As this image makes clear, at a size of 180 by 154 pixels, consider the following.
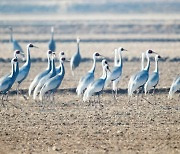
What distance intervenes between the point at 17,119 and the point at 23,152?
3.03 m

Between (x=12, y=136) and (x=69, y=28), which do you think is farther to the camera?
(x=69, y=28)

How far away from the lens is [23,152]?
11875mm

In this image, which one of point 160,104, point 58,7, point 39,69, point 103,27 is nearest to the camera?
point 160,104

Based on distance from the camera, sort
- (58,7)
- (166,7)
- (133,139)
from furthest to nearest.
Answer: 1. (58,7)
2. (166,7)
3. (133,139)

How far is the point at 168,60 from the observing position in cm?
2656

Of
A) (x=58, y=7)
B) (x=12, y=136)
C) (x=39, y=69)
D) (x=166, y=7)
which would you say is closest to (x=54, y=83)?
(x=12, y=136)

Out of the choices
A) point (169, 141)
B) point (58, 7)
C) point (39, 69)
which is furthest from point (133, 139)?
point (58, 7)

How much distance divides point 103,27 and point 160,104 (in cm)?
3426

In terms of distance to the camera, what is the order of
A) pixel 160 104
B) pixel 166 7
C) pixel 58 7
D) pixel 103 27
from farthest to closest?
pixel 58 7 < pixel 166 7 < pixel 103 27 < pixel 160 104

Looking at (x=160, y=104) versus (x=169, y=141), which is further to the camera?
(x=160, y=104)

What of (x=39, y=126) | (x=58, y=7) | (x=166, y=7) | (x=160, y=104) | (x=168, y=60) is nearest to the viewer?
(x=39, y=126)

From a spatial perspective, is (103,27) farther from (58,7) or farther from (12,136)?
(58,7)

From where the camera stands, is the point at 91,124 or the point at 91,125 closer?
the point at 91,125

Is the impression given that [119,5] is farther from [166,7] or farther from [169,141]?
[169,141]
